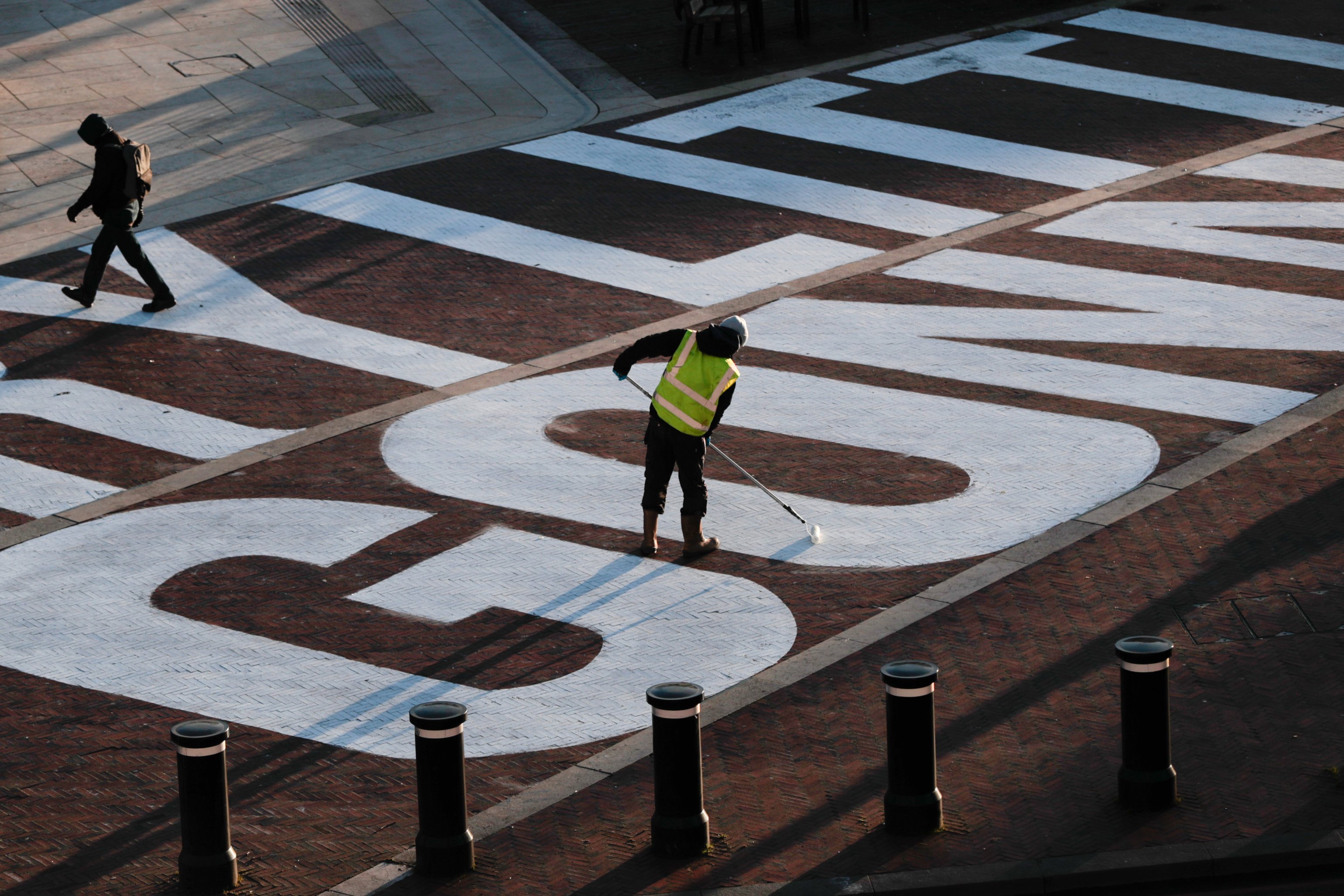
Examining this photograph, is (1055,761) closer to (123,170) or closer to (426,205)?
(123,170)

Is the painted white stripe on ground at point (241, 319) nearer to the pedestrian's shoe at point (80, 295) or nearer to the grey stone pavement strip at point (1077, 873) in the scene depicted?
the pedestrian's shoe at point (80, 295)

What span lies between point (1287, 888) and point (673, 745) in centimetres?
265

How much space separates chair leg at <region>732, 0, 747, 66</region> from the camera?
23.2 meters

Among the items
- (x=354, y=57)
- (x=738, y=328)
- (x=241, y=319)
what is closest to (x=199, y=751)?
(x=738, y=328)

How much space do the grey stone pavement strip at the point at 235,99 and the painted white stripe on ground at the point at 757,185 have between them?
86 centimetres

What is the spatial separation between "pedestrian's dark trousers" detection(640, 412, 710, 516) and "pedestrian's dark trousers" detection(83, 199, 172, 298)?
6.47 meters

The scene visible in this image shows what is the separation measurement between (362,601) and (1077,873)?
483 centimetres

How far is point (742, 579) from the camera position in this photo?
10820 mm

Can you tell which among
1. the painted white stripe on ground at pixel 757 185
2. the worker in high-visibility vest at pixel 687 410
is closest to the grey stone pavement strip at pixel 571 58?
the painted white stripe on ground at pixel 757 185

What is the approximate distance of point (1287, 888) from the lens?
7.39m

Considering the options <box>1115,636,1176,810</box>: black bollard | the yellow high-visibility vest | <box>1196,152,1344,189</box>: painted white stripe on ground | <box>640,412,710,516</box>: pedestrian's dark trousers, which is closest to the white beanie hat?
the yellow high-visibility vest

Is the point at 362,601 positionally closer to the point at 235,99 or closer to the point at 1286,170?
the point at 1286,170

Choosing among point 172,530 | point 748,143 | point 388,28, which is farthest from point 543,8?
point 172,530

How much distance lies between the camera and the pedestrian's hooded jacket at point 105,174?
15.1 metres
